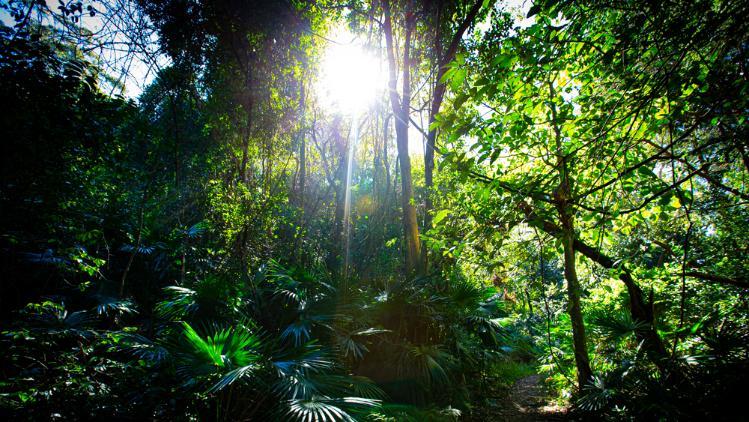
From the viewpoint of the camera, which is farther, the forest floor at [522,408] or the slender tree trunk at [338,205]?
the slender tree trunk at [338,205]

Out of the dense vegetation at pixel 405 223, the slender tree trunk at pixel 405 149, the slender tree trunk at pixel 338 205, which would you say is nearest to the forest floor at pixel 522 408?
the dense vegetation at pixel 405 223

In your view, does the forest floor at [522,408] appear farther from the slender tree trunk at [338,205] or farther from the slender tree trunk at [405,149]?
the slender tree trunk at [338,205]

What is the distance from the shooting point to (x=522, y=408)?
6082mm

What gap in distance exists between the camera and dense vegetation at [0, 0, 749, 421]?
200 centimetres

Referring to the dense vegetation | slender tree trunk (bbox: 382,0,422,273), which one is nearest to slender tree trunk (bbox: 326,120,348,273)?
the dense vegetation

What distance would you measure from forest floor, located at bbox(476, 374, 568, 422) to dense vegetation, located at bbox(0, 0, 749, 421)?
0.78 feet

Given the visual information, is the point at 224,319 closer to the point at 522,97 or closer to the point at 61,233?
the point at 61,233

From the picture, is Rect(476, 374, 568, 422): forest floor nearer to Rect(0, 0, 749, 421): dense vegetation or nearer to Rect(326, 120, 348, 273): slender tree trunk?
Rect(0, 0, 749, 421): dense vegetation

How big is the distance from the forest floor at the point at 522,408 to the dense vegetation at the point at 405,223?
237 mm

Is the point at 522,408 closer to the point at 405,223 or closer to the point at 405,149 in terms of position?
the point at 405,223

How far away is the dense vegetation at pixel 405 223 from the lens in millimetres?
2004

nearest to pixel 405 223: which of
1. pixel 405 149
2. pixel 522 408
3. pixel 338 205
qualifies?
pixel 405 149

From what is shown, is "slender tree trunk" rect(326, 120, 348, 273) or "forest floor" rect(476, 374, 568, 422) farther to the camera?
"slender tree trunk" rect(326, 120, 348, 273)

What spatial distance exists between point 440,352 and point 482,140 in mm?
3616
